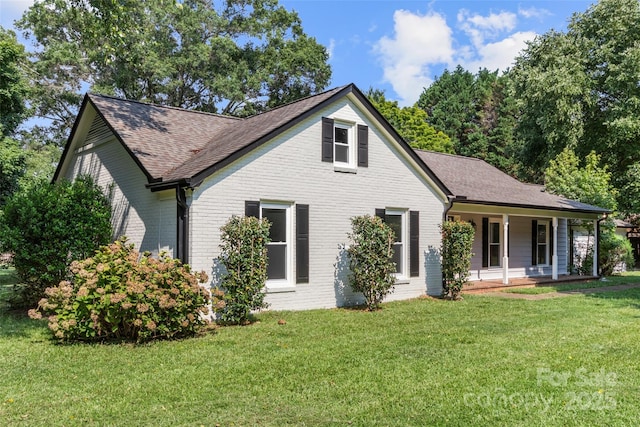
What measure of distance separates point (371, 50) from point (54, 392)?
69.0ft

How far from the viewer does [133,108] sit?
12992 mm

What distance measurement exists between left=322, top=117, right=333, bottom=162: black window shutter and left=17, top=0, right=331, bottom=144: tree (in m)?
16.6

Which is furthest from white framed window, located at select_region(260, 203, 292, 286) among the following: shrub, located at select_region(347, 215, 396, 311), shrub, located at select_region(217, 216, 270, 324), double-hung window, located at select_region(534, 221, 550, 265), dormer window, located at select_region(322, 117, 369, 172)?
double-hung window, located at select_region(534, 221, 550, 265)

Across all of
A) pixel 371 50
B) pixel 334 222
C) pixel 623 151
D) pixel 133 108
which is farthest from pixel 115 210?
pixel 623 151

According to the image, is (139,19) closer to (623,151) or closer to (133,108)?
(133,108)

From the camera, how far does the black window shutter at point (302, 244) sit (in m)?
10.8

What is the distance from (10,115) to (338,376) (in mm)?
17946

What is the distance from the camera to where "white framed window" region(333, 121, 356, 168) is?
11992mm

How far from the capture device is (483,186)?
17219 millimetres

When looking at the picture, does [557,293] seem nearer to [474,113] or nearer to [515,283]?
[515,283]

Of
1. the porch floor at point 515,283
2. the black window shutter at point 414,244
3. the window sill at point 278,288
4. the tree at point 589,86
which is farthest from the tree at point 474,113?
the window sill at point 278,288

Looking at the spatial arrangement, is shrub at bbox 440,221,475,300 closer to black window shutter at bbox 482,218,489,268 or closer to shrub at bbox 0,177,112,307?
black window shutter at bbox 482,218,489,268

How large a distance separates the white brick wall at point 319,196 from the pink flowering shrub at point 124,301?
1.61 meters

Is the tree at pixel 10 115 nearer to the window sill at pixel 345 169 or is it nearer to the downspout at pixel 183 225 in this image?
the downspout at pixel 183 225
